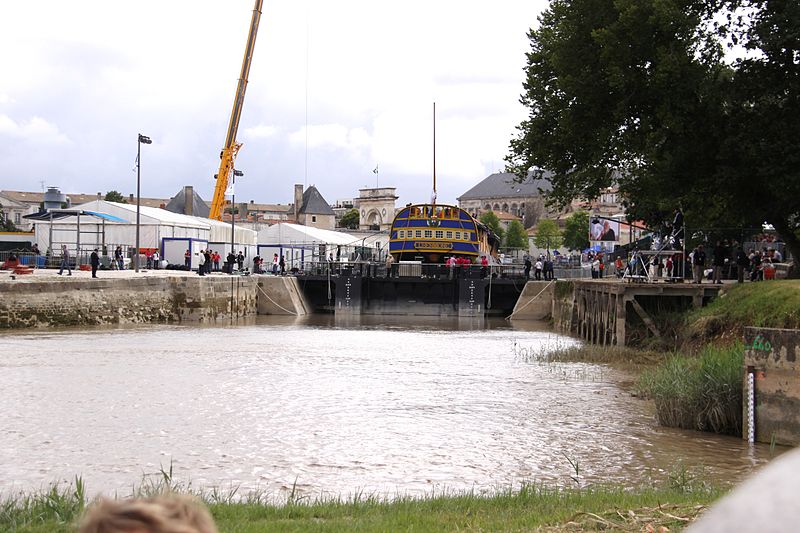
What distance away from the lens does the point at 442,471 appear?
10.8m

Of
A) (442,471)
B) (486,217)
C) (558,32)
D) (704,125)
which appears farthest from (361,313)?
(486,217)

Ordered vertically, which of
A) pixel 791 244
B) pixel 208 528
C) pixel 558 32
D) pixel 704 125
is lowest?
pixel 208 528

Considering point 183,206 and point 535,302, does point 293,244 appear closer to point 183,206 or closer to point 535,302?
point 535,302

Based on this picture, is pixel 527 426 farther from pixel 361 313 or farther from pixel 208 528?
pixel 361 313

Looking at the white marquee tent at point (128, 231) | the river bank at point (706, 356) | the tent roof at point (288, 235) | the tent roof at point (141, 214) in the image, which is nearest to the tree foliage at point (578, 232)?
the tent roof at point (288, 235)

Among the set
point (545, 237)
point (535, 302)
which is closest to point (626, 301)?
point (535, 302)

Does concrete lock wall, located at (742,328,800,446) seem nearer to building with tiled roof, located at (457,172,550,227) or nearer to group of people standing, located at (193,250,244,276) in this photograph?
group of people standing, located at (193,250,244,276)

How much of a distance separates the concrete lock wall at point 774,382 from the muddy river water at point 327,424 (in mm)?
417

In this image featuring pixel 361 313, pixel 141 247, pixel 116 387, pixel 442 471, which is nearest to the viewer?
pixel 442 471

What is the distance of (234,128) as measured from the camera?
61.0 m

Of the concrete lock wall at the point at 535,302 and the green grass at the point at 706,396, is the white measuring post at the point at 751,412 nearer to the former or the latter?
the green grass at the point at 706,396

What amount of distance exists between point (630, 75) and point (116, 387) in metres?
16.0

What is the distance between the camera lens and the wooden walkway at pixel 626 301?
2458 cm

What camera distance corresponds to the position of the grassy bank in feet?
21.8
